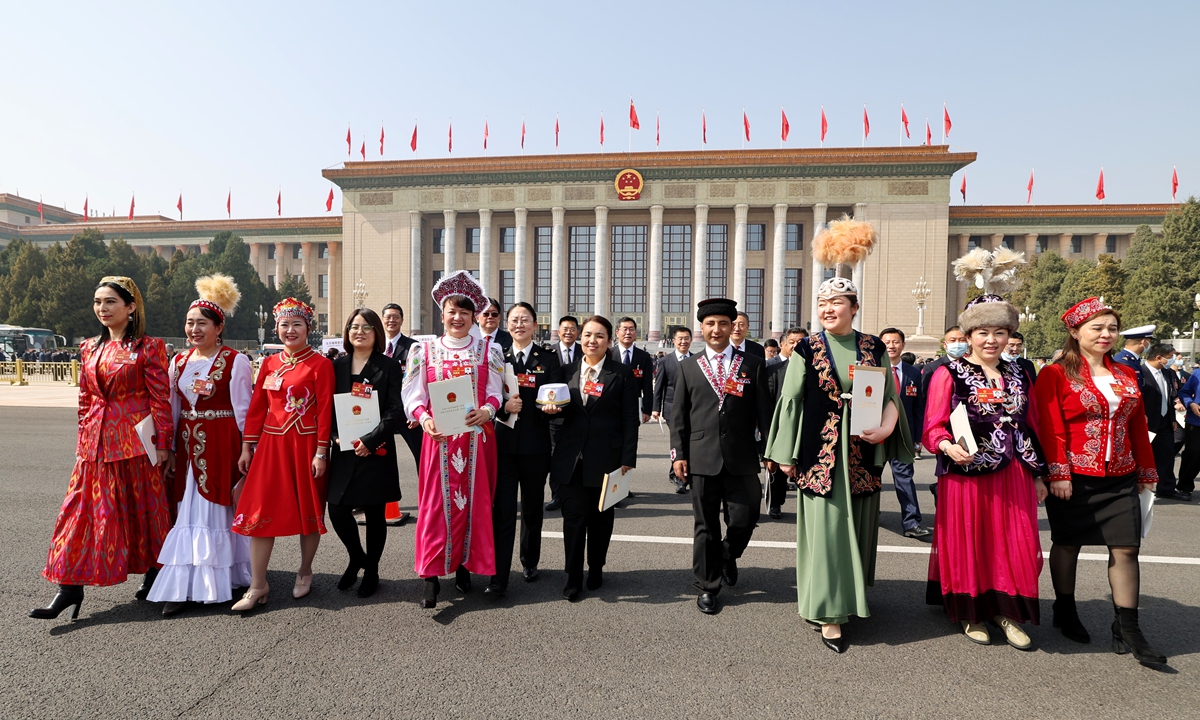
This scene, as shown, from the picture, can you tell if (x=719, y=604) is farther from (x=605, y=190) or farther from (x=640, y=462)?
(x=605, y=190)

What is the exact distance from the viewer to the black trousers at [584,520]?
461cm

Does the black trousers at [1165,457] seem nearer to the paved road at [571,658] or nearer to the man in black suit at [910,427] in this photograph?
the man in black suit at [910,427]

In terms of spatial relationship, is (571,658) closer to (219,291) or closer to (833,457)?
(833,457)

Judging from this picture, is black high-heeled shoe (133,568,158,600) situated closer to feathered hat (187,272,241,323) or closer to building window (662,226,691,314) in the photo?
feathered hat (187,272,241,323)

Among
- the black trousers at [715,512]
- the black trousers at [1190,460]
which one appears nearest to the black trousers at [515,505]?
the black trousers at [715,512]

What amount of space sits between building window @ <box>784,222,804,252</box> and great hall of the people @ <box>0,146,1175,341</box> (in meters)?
0.12

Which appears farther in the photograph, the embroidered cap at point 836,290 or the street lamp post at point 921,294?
the street lamp post at point 921,294

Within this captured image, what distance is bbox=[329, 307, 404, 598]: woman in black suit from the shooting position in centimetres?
432

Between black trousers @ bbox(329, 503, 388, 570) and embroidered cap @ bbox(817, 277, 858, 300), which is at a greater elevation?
embroidered cap @ bbox(817, 277, 858, 300)

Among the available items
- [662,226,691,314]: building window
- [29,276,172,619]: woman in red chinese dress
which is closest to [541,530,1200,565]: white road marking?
[29,276,172,619]: woman in red chinese dress

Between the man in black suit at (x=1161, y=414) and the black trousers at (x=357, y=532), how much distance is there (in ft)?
29.2

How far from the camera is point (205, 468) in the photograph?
422 centimetres

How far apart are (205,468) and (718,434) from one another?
347 cm

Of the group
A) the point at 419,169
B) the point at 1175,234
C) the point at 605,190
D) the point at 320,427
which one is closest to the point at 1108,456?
the point at 320,427
